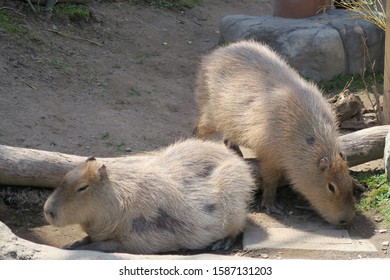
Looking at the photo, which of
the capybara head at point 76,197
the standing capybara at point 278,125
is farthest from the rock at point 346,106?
the capybara head at point 76,197

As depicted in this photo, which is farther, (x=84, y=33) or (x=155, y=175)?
(x=84, y=33)

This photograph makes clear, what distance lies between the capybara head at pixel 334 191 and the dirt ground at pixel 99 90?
0.55ft

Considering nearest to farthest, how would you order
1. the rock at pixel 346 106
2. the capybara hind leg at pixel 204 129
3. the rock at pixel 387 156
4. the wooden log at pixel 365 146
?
the rock at pixel 387 156 → the wooden log at pixel 365 146 → the capybara hind leg at pixel 204 129 → the rock at pixel 346 106

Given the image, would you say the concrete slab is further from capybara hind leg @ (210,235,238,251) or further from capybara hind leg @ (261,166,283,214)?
capybara hind leg @ (261,166,283,214)

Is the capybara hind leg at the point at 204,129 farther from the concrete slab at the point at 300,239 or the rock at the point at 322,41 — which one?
the rock at the point at 322,41

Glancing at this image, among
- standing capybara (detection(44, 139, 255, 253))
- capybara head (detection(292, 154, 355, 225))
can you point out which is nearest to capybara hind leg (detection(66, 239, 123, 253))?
standing capybara (detection(44, 139, 255, 253))

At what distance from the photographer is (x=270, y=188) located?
623cm

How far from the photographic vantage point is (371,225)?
19.0ft

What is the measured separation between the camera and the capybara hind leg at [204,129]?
712 centimetres

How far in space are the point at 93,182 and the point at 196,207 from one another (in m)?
0.76

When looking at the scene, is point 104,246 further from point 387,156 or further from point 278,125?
point 387,156

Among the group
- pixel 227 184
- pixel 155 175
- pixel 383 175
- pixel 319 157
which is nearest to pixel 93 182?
pixel 155 175

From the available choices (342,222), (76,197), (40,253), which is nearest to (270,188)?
(342,222)

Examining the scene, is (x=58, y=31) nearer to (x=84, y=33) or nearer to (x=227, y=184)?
(x=84, y=33)
